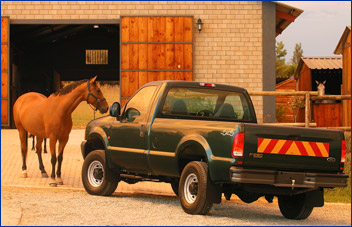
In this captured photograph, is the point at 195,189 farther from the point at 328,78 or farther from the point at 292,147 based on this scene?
the point at 328,78

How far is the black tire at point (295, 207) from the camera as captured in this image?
963 centimetres

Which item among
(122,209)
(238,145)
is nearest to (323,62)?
(122,209)

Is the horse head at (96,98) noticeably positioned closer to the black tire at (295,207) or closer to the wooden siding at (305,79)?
the black tire at (295,207)

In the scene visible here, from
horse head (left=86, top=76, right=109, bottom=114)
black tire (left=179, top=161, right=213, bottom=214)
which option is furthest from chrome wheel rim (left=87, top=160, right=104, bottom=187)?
black tire (left=179, top=161, right=213, bottom=214)

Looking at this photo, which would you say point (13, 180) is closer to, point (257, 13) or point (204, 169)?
point (204, 169)

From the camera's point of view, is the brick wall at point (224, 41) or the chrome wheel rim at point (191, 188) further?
the brick wall at point (224, 41)

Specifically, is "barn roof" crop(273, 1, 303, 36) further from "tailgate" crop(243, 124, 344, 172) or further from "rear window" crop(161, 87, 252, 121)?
"tailgate" crop(243, 124, 344, 172)

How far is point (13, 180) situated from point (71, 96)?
2146 mm

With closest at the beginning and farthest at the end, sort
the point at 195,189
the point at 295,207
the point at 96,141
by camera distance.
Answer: the point at 195,189 → the point at 295,207 → the point at 96,141

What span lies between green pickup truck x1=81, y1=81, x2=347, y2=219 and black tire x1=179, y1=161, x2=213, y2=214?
0.5 inches

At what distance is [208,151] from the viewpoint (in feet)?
29.7

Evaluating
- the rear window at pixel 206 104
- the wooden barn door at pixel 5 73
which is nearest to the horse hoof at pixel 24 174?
the rear window at pixel 206 104

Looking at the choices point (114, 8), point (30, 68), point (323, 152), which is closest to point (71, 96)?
point (323, 152)

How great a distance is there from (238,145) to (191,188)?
1.22 meters
